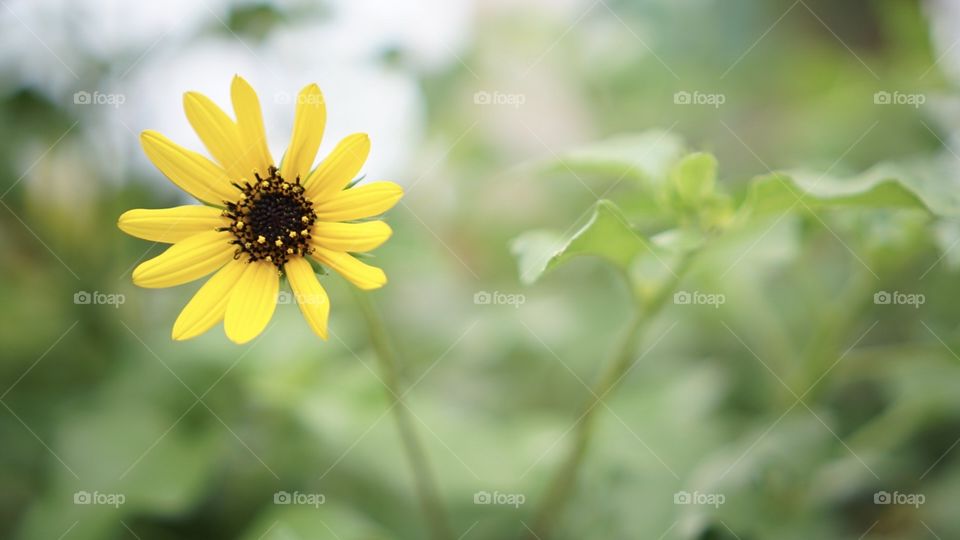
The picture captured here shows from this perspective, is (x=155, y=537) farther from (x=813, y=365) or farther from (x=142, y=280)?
(x=813, y=365)
